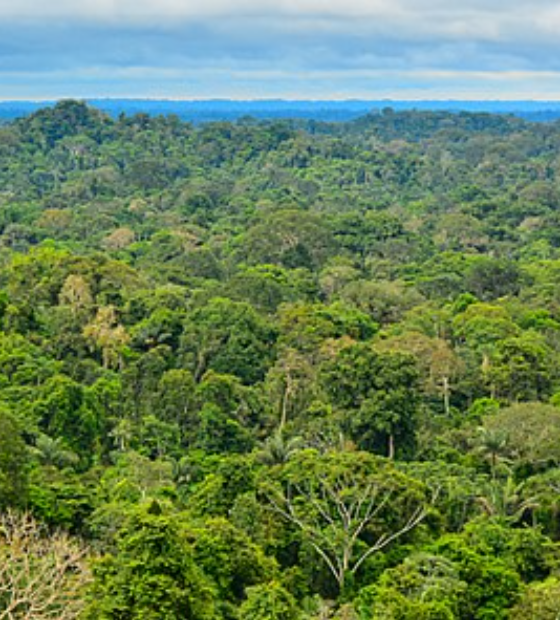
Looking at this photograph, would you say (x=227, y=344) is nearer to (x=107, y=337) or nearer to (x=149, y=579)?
(x=107, y=337)

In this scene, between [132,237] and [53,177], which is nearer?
[132,237]

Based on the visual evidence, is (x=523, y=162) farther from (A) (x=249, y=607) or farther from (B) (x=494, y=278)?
(A) (x=249, y=607)

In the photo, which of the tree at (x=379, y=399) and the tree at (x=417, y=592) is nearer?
the tree at (x=417, y=592)

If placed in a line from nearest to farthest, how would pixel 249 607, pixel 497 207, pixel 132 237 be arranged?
pixel 249 607, pixel 132 237, pixel 497 207

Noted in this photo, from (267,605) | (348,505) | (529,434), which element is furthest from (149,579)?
(529,434)

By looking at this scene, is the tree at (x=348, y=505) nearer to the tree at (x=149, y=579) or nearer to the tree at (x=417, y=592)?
the tree at (x=417, y=592)

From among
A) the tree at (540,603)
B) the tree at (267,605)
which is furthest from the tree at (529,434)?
the tree at (267,605)

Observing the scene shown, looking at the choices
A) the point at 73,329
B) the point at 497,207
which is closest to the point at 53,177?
the point at 497,207
